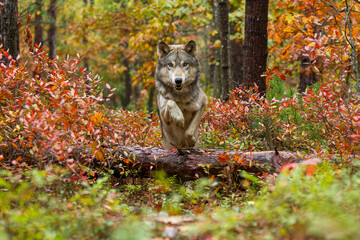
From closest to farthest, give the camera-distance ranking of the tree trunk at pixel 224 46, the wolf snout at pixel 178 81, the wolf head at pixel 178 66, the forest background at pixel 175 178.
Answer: the forest background at pixel 175 178
the wolf snout at pixel 178 81
the wolf head at pixel 178 66
the tree trunk at pixel 224 46

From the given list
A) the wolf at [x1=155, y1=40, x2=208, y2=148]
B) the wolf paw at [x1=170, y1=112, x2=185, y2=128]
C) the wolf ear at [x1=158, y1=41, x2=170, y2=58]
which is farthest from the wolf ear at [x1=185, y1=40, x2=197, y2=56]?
the wolf paw at [x1=170, y1=112, x2=185, y2=128]

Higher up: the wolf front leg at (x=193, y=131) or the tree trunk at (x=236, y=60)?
the tree trunk at (x=236, y=60)

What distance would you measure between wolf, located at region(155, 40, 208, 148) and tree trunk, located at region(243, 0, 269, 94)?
1907mm

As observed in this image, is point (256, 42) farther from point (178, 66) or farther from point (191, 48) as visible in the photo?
point (178, 66)

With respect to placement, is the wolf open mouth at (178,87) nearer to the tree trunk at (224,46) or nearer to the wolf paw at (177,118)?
the wolf paw at (177,118)

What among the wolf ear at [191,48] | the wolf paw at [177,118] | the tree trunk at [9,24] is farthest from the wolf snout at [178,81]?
the tree trunk at [9,24]

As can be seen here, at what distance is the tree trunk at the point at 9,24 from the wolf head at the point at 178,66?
3.42 m

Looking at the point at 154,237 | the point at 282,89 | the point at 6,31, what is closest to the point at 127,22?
the point at 6,31

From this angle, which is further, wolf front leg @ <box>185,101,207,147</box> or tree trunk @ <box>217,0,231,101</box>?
tree trunk @ <box>217,0,231,101</box>

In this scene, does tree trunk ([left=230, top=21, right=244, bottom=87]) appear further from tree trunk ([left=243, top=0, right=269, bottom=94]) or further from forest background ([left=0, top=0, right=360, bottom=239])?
tree trunk ([left=243, top=0, right=269, bottom=94])

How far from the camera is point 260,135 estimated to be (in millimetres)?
6797

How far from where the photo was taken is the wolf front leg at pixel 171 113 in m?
5.68

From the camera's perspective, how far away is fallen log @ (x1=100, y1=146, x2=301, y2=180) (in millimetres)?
5004

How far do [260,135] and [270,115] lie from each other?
804mm
